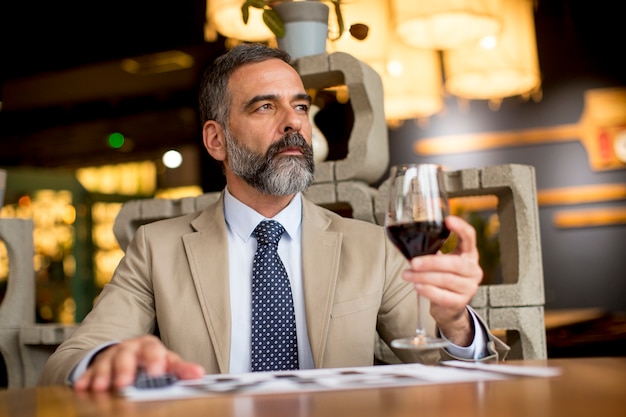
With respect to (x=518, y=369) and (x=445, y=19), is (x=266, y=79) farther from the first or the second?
(x=445, y=19)

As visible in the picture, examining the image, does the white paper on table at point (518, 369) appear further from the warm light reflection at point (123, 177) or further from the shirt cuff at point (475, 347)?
the warm light reflection at point (123, 177)

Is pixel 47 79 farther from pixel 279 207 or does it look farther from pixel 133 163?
pixel 279 207

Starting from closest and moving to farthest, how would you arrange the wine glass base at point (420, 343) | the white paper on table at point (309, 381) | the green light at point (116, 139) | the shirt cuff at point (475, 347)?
1. the white paper on table at point (309, 381)
2. the wine glass base at point (420, 343)
3. the shirt cuff at point (475, 347)
4. the green light at point (116, 139)

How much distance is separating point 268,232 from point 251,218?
2.8 inches

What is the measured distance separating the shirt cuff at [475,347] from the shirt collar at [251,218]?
56 cm

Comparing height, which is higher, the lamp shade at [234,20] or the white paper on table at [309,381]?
the lamp shade at [234,20]

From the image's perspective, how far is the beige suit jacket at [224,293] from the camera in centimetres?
175

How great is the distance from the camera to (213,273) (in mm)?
1803

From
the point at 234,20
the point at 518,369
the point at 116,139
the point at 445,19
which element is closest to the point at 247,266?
the point at 518,369

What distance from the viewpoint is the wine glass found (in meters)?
1.16

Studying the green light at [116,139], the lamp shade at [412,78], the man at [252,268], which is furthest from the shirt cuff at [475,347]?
the green light at [116,139]

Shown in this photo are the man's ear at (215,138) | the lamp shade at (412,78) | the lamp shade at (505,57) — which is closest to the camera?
the man's ear at (215,138)

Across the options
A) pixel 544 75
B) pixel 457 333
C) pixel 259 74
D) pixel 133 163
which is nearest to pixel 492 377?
pixel 457 333

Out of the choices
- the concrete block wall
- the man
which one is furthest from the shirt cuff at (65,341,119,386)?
the concrete block wall
